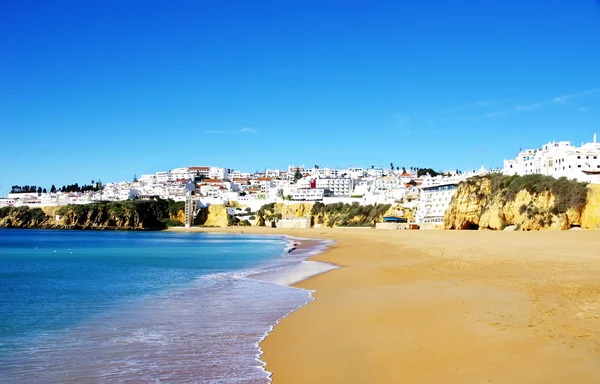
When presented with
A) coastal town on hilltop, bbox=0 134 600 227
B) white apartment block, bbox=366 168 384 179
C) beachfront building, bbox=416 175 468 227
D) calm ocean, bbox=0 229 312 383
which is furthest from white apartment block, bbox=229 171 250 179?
calm ocean, bbox=0 229 312 383

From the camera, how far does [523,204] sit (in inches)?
1639

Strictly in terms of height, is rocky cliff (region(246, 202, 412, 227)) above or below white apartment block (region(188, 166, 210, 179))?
below

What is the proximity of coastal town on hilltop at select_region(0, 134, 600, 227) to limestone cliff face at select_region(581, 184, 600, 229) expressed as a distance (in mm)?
4491

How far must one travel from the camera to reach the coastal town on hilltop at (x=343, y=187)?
47.9 m

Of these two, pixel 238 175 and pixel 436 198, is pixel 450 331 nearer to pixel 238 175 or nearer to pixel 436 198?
pixel 436 198

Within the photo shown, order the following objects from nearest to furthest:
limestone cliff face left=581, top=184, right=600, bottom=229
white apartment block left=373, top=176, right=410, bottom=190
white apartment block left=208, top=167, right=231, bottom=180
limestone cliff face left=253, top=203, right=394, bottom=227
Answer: limestone cliff face left=581, top=184, right=600, bottom=229 → limestone cliff face left=253, top=203, right=394, bottom=227 → white apartment block left=373, top=176, right=410, bottom=190 → white apartment block left=208, top=167, right=231, bottom=180

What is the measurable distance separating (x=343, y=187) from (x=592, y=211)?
3310 inches

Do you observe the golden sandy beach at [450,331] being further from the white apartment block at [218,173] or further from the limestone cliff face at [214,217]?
the white apartment block at [218,173]

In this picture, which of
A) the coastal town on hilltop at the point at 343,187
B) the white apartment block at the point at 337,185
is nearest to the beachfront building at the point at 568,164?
the coastal town on hilltop at the point at 343,187

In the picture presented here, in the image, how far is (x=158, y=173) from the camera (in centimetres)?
17500

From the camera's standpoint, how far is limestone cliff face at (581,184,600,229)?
35562 millimetres

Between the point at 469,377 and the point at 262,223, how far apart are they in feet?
311

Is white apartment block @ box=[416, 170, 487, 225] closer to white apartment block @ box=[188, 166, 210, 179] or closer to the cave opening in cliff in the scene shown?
the cave opening in cliff

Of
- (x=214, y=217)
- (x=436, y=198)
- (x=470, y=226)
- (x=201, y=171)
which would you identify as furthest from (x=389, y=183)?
(x=201, y=171)
